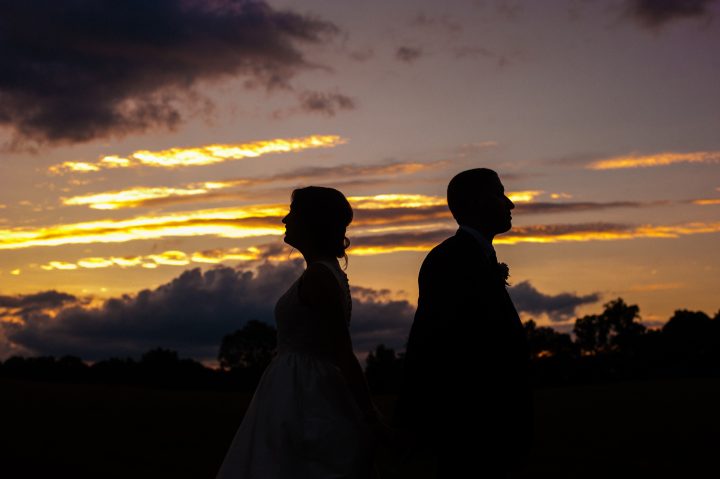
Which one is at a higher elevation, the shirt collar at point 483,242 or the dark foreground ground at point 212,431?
the shirt collar at point 483,242

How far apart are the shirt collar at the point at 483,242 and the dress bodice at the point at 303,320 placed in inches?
40.0

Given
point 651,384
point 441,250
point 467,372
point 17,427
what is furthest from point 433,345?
point 651,384

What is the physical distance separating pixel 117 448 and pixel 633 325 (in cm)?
8543

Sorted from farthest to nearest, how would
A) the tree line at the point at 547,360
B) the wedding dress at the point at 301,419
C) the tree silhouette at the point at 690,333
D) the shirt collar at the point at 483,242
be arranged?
the tree silhouette at the point at 690,333 < the tree line at the point at 547,360 < the shirt collar at the point at 483,242 < the wedding dress at the point at 301,419

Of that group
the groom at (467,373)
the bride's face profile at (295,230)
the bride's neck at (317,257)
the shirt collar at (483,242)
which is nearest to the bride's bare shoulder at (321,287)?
the bride's neck at (317,257)

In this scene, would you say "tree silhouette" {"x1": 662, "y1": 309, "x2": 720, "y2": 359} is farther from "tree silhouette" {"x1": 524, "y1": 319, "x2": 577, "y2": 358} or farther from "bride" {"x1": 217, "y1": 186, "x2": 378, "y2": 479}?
"bride" {"x1": 217, "y1": 186, "x2": 378, "y2": 479}

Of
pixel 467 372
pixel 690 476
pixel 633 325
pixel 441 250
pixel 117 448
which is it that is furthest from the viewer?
pixel 633 325

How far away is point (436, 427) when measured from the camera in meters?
6.33

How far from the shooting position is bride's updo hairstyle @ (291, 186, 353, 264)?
259 inches

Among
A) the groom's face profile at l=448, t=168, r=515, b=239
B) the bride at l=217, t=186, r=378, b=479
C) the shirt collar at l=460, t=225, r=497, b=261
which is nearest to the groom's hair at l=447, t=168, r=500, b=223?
the groom's face profile at l=448, t=168, r=515, b=239

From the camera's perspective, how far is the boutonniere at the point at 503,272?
669 cm

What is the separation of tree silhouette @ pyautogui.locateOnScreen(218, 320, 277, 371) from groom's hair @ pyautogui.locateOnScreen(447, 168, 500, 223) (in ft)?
275

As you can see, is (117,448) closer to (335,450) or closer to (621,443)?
(621,443)

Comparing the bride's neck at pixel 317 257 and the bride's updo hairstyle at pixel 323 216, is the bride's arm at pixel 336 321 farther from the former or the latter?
the bride's updo hairstyle at pixel 323 216
